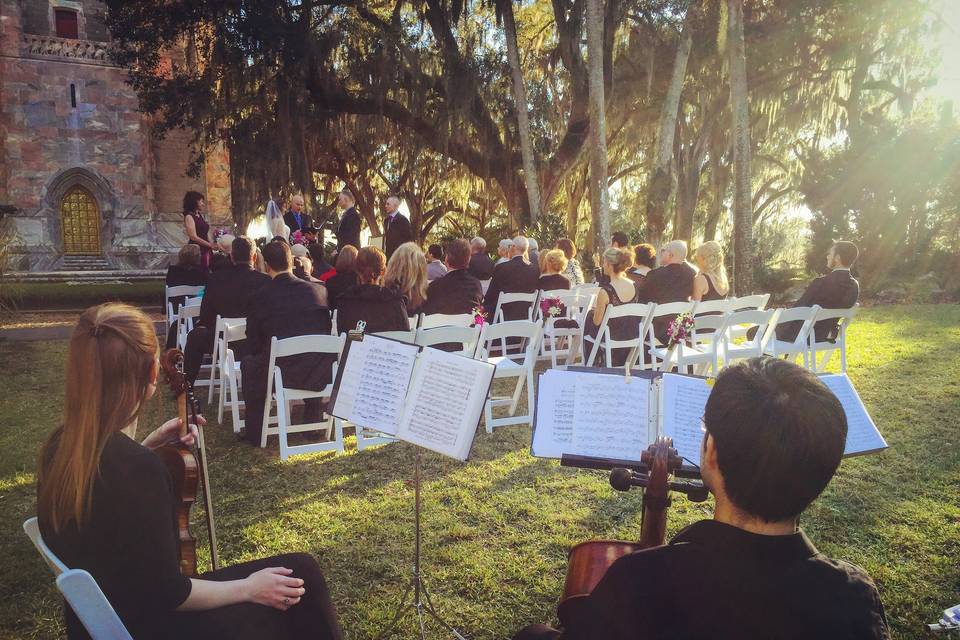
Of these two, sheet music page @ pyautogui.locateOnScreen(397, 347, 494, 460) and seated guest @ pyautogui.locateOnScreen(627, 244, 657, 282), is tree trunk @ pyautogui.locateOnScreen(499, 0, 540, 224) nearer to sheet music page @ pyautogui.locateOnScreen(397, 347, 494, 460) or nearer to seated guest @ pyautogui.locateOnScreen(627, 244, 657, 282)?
seated guest @ pyautogui.locateOnScreen(627, 244, 657, 282)

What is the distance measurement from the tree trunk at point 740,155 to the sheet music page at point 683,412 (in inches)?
477

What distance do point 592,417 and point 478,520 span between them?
188 centimetres

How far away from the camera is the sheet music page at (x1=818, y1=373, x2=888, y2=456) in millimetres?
2385

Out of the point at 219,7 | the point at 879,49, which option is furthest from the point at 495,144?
the point at 879,49

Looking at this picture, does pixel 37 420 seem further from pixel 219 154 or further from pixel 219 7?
pixel 219 154

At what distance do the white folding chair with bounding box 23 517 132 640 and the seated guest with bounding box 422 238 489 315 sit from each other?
5036 millimetres

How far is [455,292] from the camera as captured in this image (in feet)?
21.5

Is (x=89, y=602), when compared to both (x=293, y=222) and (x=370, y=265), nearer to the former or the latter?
(x=370, y=265)

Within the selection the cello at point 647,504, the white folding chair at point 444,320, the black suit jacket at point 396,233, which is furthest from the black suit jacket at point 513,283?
the cello at point 647,504

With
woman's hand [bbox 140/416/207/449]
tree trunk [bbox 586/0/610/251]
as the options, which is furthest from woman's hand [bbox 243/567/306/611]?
tree trunk [bbox 586/0/610/251]

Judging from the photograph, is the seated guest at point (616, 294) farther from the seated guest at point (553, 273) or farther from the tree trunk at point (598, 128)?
the tree trunk at point (598, 128)

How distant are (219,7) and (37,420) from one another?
1181 centimetres

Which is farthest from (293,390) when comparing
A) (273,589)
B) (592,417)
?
(592,417)

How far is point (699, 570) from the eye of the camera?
1.33 metres
